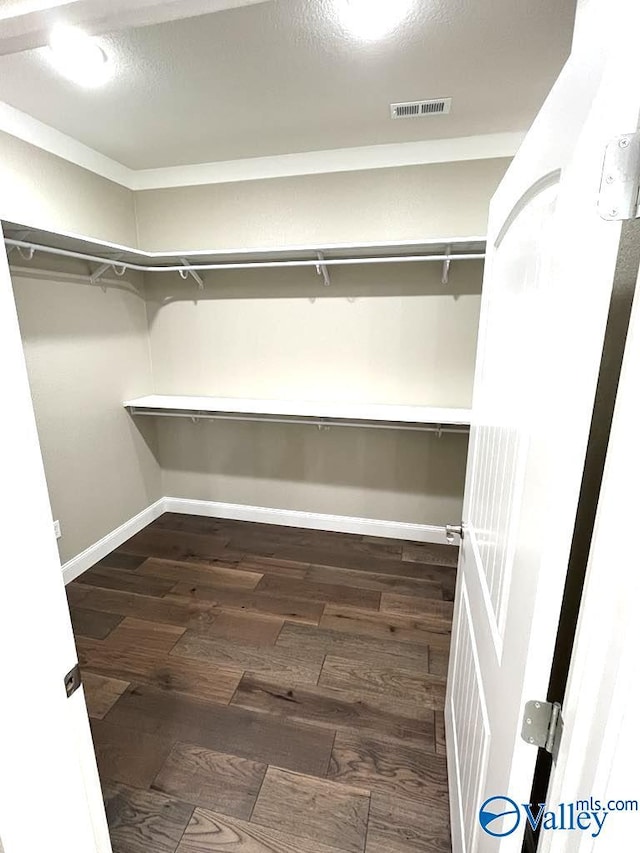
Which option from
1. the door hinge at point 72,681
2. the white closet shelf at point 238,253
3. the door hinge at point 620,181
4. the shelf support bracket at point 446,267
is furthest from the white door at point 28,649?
the shelf support bracket at point 446,267

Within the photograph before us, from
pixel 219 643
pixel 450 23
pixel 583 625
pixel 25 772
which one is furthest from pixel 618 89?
pixel 219 643

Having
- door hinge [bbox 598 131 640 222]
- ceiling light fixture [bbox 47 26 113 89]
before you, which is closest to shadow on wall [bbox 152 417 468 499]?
ceiling light fixture [bbox 47 26 113 89]

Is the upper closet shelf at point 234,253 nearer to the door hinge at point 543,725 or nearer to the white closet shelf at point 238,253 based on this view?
the white closet shelf at point 238,253

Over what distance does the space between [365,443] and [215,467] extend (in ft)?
3.90

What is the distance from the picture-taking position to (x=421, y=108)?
74.9 inches

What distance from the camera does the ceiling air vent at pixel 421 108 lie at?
1854 mm

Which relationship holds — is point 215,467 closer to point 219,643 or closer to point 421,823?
point 219,643

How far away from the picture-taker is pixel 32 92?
1762 millimetres

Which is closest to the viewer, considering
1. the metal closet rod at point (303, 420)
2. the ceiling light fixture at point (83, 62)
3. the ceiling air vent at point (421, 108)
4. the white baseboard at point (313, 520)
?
the ceiling light fixture at point (83, 62)

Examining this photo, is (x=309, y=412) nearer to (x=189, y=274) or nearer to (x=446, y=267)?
(x=446, y=267)

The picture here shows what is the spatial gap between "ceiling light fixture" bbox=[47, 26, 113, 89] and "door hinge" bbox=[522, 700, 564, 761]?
84.2 inches

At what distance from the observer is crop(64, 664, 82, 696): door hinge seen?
2.51ft

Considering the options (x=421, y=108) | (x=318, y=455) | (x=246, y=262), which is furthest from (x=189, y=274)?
(x=421, y=108)

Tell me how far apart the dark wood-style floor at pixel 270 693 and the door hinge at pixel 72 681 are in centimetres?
84
